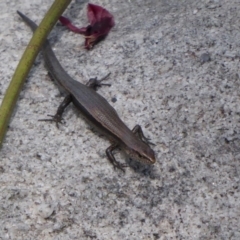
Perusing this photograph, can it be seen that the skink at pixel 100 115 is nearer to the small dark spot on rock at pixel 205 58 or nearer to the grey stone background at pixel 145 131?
the grey stone background at pixel 145 131

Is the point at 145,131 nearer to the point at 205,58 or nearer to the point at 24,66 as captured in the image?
the point at 205,58

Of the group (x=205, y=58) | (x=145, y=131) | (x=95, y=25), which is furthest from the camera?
(x=95, y=25)

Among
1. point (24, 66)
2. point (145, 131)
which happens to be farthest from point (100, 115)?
point (24, 66)

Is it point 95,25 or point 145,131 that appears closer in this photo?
point 145,131

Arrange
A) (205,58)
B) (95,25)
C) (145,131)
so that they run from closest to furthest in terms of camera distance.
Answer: (145,131) < (205,58) < (95,25)

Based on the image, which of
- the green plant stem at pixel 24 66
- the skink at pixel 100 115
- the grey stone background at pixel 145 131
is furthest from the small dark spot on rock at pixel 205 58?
the green plant stem at pixel 24 66

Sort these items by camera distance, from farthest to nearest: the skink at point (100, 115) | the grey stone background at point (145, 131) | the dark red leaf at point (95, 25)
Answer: the dark red leaf at point (95, 25) → the skink at point (100, 115) → the grey stone background at point (145, 131)

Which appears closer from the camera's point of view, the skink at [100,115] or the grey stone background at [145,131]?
the grey stone background at [145,131]
